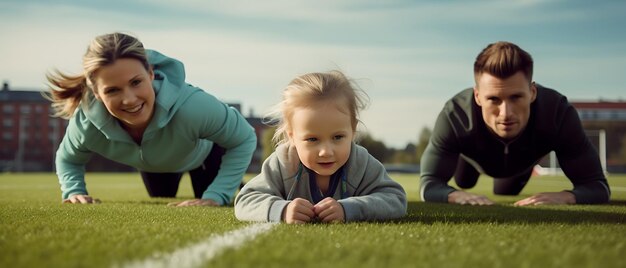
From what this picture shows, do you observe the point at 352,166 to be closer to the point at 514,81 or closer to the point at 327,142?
the point at 327,142

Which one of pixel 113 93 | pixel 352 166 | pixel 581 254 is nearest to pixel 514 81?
pixel 352 166

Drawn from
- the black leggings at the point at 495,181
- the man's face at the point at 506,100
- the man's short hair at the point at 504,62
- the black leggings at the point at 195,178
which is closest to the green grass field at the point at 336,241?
the man's face at the point at 506,100

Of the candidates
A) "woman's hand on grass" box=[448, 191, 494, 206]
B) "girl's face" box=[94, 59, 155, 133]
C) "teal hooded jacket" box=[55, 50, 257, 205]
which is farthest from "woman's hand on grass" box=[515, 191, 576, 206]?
"girl's face" box=[94, 59, 155, 133]

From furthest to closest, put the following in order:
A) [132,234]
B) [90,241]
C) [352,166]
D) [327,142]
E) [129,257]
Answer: [352,166] → [327,142] → [132,234] → [90,241] → [129,257]

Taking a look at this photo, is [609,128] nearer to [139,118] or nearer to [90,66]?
[139,118]

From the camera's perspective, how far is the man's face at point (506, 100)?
16.4 ft

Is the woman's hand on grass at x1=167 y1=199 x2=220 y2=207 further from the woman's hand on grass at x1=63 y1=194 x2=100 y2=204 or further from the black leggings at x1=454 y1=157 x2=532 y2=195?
the black leggings at x1=454 y1=157 x2=532 y2=195

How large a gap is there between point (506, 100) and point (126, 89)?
341 cm

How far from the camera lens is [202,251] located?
2.32 m

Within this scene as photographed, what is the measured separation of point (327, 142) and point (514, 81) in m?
2.37

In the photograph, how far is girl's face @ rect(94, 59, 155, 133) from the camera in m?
4.71

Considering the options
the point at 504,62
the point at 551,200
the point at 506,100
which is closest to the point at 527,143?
the point at 551,200

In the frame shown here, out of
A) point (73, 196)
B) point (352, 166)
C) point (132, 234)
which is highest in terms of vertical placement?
point (352, 166)

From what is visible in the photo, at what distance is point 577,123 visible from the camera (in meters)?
5.72
